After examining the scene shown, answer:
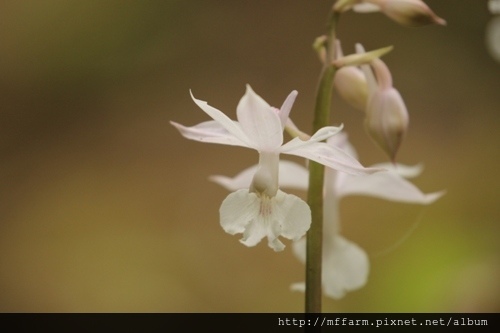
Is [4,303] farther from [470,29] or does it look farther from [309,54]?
[470,29]

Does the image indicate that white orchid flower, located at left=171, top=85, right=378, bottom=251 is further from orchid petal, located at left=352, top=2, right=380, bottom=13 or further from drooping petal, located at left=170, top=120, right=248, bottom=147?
orchid petal, located at left=352, top=2, right=380, bottom=13

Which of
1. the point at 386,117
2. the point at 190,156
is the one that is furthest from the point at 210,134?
the point at 190,156

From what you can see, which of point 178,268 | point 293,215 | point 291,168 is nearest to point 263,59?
point 178,268

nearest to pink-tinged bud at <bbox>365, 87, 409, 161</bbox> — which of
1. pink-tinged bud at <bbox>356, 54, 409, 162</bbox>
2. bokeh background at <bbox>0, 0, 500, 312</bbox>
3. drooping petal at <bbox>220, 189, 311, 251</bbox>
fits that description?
pink-tinged bud at <bbox>356, 54, 409, 162</bbox>

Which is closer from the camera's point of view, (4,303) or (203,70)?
(4,303)

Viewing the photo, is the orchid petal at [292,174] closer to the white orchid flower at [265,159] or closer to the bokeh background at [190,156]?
the white orchid flower at [265,159]

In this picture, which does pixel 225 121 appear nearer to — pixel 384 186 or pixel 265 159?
pixel 265 159
